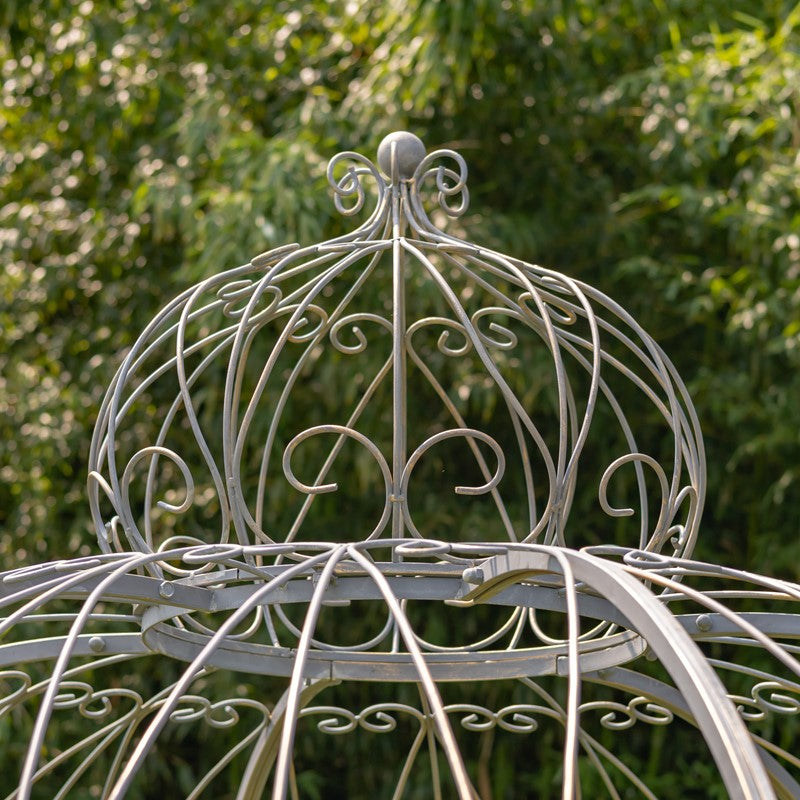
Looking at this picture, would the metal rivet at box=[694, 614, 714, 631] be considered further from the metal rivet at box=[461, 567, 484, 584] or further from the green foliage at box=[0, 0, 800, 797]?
the green foliage at box=[0, 0, 800, 797]

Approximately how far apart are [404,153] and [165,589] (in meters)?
0.57

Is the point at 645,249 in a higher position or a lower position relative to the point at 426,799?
higher

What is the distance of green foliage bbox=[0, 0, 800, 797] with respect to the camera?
2.84 meters

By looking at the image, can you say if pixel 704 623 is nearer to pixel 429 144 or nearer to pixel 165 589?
pixel 165 589

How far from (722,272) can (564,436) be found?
184 centimetres

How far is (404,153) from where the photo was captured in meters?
1.49

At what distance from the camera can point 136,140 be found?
3318 mm

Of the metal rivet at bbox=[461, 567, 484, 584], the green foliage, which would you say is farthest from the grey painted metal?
the green foliage

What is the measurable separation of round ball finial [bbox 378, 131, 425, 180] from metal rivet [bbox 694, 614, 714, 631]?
0.58 meters

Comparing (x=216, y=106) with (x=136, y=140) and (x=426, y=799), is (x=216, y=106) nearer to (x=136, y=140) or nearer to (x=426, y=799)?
(x=136, y=140)

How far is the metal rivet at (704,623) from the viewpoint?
50.3 inches

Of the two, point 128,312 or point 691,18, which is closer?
point 128,312

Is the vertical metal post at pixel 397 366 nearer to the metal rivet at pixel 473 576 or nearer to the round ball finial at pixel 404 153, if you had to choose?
the round ball finial at pixel 404 153

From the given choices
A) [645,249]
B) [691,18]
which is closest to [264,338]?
→ [645,249]
